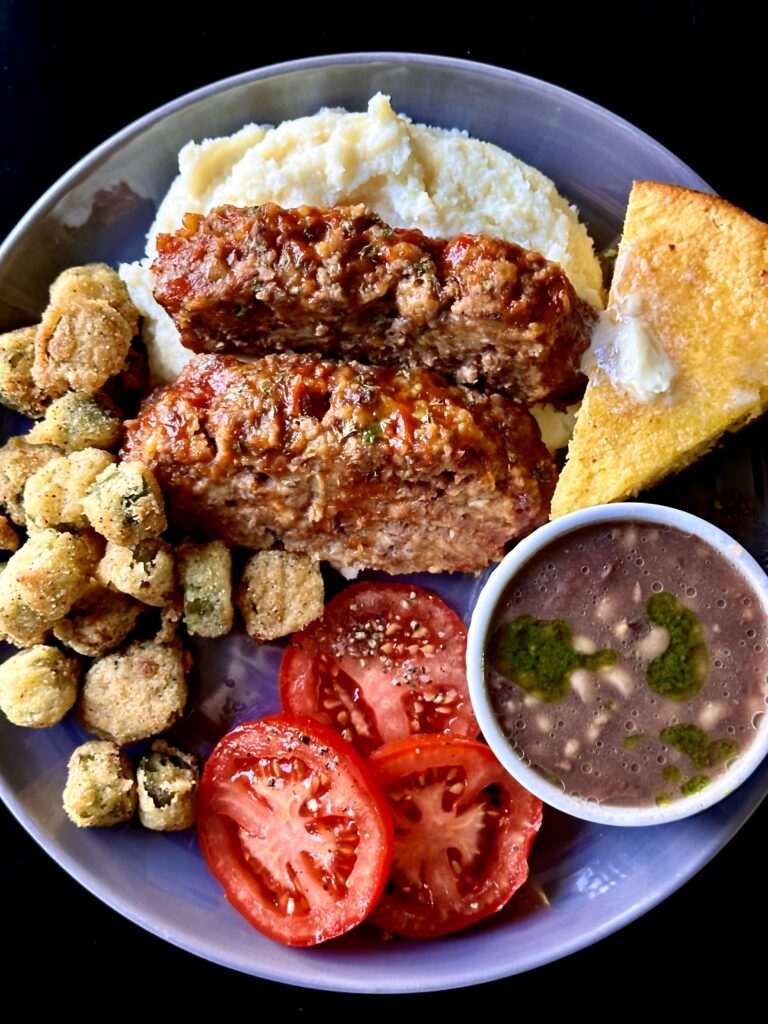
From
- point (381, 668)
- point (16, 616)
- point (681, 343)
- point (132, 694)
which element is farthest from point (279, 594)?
point (681, 343)

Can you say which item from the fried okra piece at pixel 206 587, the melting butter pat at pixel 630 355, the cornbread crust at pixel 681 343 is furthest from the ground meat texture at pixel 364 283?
the fried okra piece at pixel 206 587

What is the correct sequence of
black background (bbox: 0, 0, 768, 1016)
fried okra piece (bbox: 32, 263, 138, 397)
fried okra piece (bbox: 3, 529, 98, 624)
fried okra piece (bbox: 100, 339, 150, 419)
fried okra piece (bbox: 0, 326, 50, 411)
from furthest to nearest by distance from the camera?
black background (bbox: 0, 0, 768, 1016), fried okra piece (bbox: 100, 339, 150, 419), fried okra piece (bbox: 0, 326, 50, 411), fried okra piece (bbox: 32, 263, 138, 397), fried okra piece (bbox: 3, 529, 98, 624)

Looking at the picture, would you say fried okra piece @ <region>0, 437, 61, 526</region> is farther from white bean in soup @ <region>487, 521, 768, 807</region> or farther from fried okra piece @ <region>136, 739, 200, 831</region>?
white bean in soup @ <region>487, 521, 768, 807</region>

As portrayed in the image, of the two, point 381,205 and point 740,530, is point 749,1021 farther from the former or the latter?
point 381,205

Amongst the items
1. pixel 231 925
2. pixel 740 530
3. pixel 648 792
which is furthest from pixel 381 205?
pixel 231 925

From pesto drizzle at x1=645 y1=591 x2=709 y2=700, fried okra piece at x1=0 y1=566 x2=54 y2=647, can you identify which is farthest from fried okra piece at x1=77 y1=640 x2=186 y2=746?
pesto drizzle at x1=645 y1=591 x2=709 y2=700

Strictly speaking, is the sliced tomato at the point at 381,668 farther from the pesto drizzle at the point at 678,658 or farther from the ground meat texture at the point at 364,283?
the ground meat texture at the point at 364,283
